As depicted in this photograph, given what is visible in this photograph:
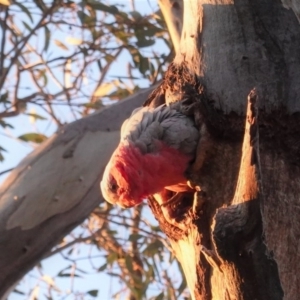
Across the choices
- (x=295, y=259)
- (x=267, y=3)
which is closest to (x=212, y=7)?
(x=267, y=3)

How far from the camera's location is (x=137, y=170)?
65.4 inches

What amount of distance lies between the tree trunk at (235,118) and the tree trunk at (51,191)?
0.40 m

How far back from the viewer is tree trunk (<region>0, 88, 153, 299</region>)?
190 centimetres

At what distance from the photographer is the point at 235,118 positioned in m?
1.56

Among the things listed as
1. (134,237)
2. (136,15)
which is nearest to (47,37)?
(136,15)

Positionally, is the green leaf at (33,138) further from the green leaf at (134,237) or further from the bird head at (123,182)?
the bird head at (123,182)

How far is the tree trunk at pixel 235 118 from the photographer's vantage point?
148 centimetres

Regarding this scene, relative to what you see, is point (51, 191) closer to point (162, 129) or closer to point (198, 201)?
point (162, 129)

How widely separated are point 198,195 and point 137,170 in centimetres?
18

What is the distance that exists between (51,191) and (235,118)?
0.69 m

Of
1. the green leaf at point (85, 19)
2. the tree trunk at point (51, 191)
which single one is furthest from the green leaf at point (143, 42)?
the tree trunk at point (51, 191)

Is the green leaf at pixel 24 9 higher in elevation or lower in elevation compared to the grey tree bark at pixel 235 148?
higher

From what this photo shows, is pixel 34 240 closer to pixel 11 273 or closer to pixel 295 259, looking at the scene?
pixel 11 273

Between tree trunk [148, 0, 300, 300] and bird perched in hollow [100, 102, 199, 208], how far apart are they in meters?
0.04
